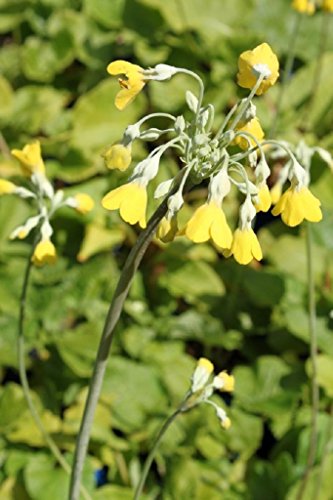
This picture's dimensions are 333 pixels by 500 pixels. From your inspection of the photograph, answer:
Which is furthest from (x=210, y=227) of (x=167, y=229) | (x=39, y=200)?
(x=39, y=200)

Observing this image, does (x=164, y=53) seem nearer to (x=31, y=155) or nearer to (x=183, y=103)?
(x=183, y=103)

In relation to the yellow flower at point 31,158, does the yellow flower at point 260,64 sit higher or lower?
higher

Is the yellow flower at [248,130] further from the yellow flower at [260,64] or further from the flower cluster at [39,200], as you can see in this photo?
the flower cluster at [39,200]

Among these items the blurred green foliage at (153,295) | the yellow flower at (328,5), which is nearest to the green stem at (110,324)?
the blurred green foliage at (153,295)

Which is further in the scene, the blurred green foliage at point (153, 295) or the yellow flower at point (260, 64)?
the blurred green foliage at point (153, 295)

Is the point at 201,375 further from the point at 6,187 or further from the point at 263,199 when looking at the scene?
the point at 6,187

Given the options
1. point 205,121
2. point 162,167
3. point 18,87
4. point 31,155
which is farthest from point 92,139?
point 205,121

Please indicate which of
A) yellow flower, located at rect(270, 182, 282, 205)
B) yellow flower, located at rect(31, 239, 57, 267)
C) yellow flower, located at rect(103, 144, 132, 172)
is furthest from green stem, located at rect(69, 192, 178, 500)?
yellow flower, located at rect(270, 182, 282, 205)
